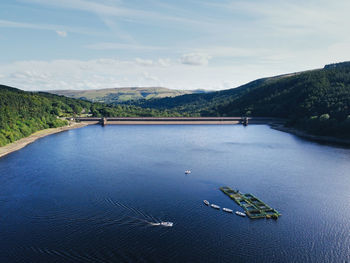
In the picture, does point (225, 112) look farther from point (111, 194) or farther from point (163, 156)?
point (111, 194)

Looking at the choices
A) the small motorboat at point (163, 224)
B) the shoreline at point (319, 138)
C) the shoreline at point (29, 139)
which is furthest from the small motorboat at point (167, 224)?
the shoreline at point (319, 138)

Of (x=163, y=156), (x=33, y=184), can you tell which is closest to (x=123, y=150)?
(x=163, y=156)

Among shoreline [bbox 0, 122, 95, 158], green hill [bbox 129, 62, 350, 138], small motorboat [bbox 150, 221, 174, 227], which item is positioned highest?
green hill [bbox 129, 62, 350, 138]

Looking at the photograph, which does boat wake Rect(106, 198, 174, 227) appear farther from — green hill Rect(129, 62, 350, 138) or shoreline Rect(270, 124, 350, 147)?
green hill Rect(129, 62, 350, 138)

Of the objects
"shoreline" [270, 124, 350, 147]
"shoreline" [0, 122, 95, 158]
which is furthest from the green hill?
"shoreline" [0, 122, 95, 158]

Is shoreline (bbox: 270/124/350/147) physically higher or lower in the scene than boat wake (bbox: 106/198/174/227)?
higher

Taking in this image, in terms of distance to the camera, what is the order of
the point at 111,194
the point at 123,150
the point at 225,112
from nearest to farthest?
the point at 111,194 → the point at 123,150 → the point at 225,112

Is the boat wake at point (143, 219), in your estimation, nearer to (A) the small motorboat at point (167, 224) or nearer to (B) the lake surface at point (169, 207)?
(A) the small motorboat at point (167, 224)

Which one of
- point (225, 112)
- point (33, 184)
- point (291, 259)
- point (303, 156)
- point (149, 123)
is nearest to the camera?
point (291, 259)
